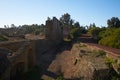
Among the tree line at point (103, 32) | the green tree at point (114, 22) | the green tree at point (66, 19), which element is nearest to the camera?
the tree line at point (103, 32)

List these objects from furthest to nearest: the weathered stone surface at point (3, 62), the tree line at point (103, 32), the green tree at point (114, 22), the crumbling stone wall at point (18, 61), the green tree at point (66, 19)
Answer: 1. the green tree at point (66, 19)
2. the green tree at point (114, 22)
3. the tree line at point (103, 32)
4. the crumbling stone wall at point (18, 61)
5. the weathered stone surface at point (3, 62)

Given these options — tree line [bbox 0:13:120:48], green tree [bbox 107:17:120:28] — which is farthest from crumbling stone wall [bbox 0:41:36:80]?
green tree [bbox 107:17:120:28]

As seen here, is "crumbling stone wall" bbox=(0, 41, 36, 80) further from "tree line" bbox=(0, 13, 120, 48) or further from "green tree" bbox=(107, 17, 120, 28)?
"green tree" bbox=(107, 17, 120, 28)

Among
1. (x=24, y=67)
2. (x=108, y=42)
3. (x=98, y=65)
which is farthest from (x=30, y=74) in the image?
(x=108, y=42)

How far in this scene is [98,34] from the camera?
4275 cm

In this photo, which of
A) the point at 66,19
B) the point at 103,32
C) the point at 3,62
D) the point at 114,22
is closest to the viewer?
the point at 3,62

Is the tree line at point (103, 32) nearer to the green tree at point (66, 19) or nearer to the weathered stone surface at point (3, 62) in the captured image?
the green tree at point (66, 19)

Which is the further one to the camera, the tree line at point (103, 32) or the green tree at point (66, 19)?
the green tree at point (66, 19)

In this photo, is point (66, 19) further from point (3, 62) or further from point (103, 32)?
point (3, 62)

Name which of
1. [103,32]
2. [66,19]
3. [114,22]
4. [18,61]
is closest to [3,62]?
[18,61]

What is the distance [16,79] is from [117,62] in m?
7.32

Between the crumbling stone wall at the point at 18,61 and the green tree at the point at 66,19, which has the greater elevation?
the green tree at the point at 66,19

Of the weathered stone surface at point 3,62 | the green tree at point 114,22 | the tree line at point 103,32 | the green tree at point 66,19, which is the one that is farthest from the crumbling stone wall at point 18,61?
the green tree at point 66,19

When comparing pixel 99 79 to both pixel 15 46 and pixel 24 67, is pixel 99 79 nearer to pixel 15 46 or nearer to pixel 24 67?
pixel 24 67
